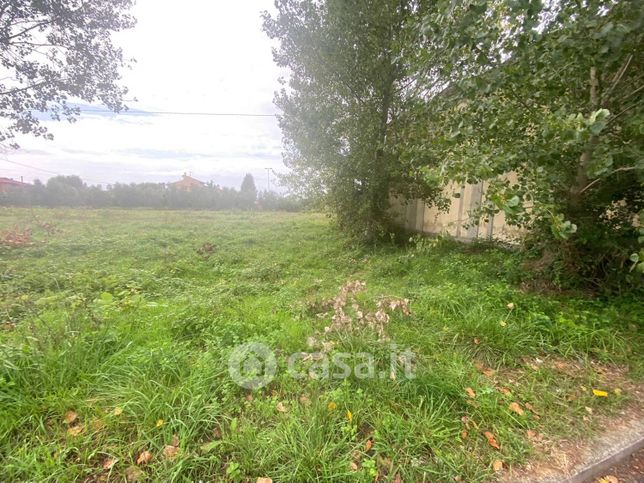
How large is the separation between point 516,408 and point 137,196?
82.2 ft

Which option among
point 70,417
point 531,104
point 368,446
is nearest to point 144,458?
point 70,417

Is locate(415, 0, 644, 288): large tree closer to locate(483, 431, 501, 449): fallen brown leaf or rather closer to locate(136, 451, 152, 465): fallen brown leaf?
locate(483, 431, 501, 449): fallen brown leaf

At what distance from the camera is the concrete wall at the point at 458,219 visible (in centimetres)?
528

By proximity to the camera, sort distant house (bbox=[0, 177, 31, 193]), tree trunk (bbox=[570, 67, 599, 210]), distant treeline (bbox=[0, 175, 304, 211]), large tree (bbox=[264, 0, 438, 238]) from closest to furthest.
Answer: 1. tree trunk (bbox=[570, 67, 599, 210])
2. large tree (bbox=[264, 0, 438, 238])
3. distant house (bbox=[0, 177, 31, 193])
4. distant treeline (bbox=[0, 175, 304, 211])

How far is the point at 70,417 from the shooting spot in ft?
4.87

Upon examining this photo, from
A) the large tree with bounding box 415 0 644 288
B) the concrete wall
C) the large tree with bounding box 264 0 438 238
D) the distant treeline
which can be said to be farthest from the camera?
the distant treeline

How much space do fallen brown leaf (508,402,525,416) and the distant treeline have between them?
15996 millimetres

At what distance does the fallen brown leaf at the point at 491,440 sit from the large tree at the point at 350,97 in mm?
4928

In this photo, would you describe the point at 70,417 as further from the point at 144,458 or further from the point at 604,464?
the point at 604,464

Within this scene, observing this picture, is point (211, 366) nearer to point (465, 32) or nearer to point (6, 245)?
point (465, 32)

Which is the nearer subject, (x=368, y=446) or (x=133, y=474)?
(x=133, y=474)

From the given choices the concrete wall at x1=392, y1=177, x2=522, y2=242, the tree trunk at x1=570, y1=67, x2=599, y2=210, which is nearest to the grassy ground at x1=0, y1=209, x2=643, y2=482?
the tree trunk at x1=570, y1=67, x2=599, y2=210

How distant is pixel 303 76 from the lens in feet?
22.8

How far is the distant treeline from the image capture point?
17.4 meters
